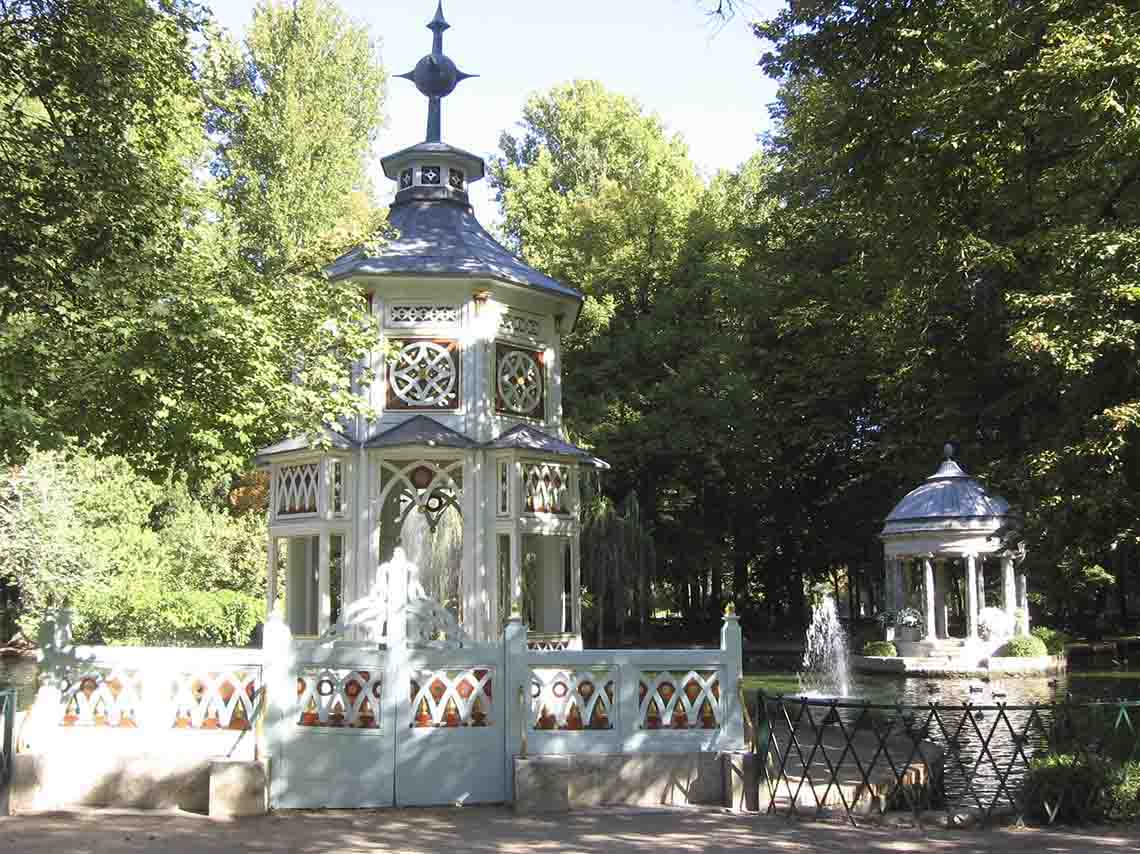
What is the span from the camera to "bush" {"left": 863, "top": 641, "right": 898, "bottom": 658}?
27.0 meters

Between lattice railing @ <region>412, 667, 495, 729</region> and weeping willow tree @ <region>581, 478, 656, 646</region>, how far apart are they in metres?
20.1

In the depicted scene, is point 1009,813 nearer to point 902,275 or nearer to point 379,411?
point 379,411

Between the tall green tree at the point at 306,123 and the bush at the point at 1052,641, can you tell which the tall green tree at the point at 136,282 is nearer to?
the tall green tree at the point at 306,123

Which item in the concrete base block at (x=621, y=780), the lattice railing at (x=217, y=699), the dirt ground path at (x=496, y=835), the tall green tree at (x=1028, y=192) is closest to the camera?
the dirt ground path at (x=496, y=835)

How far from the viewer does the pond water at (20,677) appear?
59.0 ft

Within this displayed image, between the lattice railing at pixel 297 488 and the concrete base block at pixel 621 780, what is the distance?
5.74 metres

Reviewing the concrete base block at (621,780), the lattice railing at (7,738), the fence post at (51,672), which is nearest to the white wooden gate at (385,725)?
the concrete base block at (621,780)

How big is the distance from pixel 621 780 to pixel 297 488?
21.1 ft

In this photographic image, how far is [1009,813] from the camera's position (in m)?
8.90

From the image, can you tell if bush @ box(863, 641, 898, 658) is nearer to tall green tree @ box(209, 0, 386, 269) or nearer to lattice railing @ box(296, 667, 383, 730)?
tall green tree @ box(209, 0, 386, 269)

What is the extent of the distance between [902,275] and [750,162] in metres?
27.1

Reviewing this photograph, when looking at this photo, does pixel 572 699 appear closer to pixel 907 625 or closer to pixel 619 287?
pixel 907 625

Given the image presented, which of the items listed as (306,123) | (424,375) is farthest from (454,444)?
(306,123)

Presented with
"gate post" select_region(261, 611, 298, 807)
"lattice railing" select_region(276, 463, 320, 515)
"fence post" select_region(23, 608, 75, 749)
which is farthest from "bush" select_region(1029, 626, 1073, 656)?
"fence post" select_region(23, 608, 75, 749)
